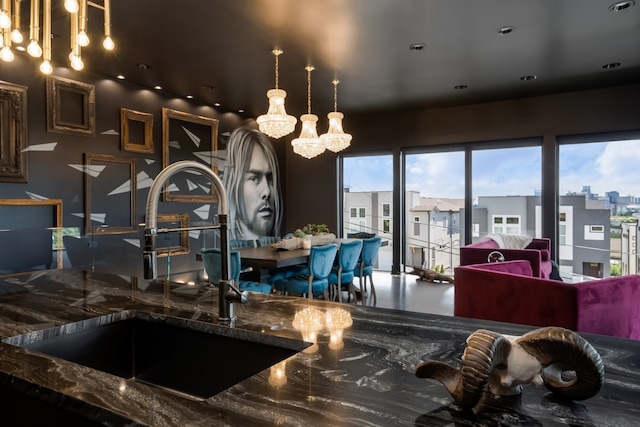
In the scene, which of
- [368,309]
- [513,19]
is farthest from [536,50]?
[368,309]

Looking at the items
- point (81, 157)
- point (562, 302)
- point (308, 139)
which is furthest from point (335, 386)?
point (81, 157)

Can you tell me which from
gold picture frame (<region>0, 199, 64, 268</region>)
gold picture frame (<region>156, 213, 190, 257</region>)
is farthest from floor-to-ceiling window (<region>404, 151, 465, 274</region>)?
gold picture frame (<region>0, 199, 64, 268</region>)

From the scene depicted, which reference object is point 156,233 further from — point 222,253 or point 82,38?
point 82,38

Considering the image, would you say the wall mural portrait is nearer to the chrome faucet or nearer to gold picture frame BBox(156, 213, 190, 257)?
gold picture frame BBox(156, 213, 190, 257)

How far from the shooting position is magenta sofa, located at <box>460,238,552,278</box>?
4.37m

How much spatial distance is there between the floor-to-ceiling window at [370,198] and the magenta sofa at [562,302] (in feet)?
17.1

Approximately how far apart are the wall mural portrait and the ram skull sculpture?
691 centimetres

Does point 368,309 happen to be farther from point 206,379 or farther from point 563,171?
point 563,171

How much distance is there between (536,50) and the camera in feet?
15.5

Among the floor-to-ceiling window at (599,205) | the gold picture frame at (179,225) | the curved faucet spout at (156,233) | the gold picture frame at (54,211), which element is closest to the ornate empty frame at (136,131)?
the gold picture frame at (179,225)

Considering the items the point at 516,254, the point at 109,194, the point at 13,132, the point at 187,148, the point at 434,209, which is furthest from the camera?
the point at 434,209

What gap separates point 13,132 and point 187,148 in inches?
101

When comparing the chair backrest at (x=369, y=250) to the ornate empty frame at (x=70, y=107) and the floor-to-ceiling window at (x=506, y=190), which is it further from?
the ornate empty frame at (x=70, y=107)

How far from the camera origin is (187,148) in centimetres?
688
